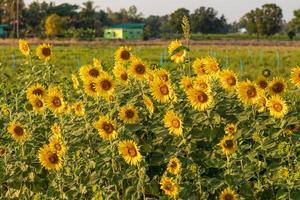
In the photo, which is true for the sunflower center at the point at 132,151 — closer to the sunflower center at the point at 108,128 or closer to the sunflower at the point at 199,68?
the sunflower center at the point at 108,128

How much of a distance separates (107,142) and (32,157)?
0.69m

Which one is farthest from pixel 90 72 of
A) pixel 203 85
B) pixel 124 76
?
pixel 203 85

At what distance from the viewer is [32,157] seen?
181 inches

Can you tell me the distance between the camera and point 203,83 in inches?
165

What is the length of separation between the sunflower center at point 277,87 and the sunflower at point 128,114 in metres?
0.93

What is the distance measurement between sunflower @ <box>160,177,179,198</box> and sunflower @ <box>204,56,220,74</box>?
1.03m

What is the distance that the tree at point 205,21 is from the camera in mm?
98500

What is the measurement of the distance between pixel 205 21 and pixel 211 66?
97071 mm

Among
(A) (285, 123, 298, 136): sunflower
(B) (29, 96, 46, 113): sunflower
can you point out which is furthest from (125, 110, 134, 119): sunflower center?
(A) (285, 123, 298, 136): sunflower

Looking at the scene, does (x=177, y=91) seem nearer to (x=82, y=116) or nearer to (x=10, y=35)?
(x=82, y=116)

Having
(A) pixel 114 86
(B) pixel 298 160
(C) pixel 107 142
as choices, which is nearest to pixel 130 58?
(A) pixel 114 86

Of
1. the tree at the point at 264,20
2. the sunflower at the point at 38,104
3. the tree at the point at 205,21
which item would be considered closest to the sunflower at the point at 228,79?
the sunflower at the point at 38,104

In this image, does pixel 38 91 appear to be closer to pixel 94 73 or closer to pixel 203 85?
pixel 94 73

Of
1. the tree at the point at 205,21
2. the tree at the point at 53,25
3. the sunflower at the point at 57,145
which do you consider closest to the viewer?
the sunflower at the point at 57,145
